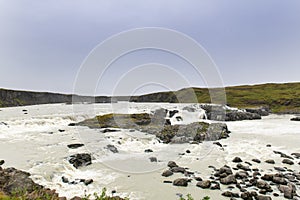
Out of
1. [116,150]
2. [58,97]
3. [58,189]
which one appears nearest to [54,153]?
[116,150]

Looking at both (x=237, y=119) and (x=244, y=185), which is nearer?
(x=244, y=185)

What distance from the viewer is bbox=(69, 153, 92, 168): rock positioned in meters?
17.8

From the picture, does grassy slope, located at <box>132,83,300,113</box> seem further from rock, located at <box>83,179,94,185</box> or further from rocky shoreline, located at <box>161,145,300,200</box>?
rock, located at <box>83,179,94,185</box>

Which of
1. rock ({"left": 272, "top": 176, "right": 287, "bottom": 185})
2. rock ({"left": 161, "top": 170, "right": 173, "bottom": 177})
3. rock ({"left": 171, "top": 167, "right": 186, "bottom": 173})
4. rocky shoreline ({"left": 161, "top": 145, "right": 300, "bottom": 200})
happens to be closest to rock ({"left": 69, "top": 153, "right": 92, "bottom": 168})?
rock ({"left": 161, "top": 170, "right": 173, "bottom": 177})

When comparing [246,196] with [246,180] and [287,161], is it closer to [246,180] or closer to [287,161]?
[246,180]

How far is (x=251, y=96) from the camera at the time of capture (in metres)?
76.6

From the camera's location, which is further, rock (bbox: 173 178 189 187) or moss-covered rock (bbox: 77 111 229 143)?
moss-covered rock (bbox: 77 111 229 143)

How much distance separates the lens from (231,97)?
78.9 metres

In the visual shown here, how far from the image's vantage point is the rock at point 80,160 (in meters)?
17.8

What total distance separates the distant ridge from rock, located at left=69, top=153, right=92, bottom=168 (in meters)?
40.3

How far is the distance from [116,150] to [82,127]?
13.5 meters

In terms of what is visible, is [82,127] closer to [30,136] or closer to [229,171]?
[30,136]

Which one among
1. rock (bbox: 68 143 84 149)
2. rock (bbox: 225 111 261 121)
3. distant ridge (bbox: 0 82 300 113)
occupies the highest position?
distant ridge (bbox: 0 82 300 113)

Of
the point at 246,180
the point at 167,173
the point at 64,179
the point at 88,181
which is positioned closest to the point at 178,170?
the point at 167,173
